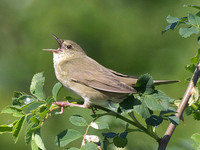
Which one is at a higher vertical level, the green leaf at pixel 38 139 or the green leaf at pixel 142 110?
the green leaf at pixel 142 110

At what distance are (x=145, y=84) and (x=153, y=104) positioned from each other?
156 mm

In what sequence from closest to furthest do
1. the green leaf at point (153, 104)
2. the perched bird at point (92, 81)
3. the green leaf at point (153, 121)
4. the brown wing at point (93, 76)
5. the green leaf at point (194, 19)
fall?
1. the green leaf at point (153, 104)
2. the green leaf at point (153, 121)
3. the green leaf at point (194, 19)
4. the perched bird at point (92, 81)
5. the brown wing at point (93, 76)

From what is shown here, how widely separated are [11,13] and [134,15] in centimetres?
199

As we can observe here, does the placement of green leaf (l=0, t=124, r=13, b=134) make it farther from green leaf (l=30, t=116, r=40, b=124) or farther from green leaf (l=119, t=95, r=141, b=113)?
green leaf (l=119, t=95, r=141, b=113)

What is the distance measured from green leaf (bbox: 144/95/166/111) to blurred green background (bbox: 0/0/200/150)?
2153 mm

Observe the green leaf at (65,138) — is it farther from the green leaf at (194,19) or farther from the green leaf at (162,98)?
the green leaf at (194,19)

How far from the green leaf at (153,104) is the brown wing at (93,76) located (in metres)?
0.69

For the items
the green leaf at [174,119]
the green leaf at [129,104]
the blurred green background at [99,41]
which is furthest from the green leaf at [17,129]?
the blurred green background at [99,41]

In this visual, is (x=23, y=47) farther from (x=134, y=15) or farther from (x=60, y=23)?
(x=134, y=15)

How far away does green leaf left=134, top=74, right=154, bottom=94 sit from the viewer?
2.38m

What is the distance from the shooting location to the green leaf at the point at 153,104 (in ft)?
7.63

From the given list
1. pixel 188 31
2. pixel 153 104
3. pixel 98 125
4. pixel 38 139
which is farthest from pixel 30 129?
pixel 188 31

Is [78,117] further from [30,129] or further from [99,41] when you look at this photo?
[99,41]

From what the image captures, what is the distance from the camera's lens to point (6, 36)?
588cm
